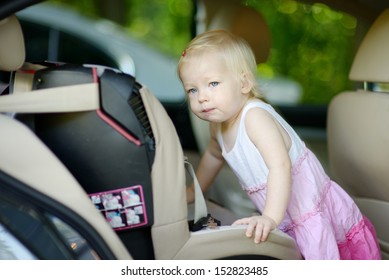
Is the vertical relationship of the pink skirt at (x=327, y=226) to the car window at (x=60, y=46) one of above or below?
below

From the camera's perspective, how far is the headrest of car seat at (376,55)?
2260mm

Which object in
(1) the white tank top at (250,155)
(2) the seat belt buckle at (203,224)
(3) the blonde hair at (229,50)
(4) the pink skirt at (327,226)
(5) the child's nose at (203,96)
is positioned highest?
(3) the blonde hair at (229,50)

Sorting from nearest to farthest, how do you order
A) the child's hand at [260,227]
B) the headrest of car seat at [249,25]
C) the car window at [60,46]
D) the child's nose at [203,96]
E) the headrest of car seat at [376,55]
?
the child's hand at [260,227] < the child's nose at [203,96] < the headrest of car seat at [376,55] < the headrest of car seat at [249,25] < the car window at [60,46]

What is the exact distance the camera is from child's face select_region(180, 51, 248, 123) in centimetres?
192

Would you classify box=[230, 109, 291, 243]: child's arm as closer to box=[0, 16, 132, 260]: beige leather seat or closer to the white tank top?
the white tank top

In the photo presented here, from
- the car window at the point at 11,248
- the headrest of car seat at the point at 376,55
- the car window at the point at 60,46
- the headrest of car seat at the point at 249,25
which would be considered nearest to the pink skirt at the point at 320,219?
the headrest of car seat at the point at 376,55

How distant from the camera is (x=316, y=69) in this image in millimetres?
4297

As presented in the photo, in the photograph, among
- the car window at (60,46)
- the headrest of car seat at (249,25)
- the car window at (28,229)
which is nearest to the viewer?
the car window at (28,229)

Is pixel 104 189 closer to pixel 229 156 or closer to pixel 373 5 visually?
pixel 229 156

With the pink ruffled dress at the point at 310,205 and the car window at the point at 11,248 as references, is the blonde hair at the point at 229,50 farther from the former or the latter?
the car window at the point at 11,248

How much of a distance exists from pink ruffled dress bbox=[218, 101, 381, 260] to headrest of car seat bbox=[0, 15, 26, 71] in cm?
62

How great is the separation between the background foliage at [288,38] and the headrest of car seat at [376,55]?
1313 mm

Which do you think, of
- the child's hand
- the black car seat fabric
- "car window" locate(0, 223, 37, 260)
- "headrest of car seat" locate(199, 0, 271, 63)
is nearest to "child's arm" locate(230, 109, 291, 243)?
the child's hand
